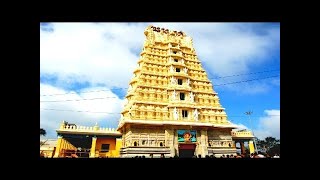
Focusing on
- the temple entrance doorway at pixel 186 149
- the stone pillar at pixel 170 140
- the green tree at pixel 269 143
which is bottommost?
the green tree at pixel 269 143

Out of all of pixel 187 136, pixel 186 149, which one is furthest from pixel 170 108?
pixel 186 149

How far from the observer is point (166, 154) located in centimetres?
1770

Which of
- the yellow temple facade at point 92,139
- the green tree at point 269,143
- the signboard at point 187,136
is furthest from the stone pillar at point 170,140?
the green tree at point 269,143

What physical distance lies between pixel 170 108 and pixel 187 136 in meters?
2.37

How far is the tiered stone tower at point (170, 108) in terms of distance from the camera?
1770 centimetres

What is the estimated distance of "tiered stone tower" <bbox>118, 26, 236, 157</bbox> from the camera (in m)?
17.7

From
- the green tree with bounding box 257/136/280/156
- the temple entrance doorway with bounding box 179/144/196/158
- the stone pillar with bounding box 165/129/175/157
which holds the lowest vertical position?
the green tree with bounding box 257/136/280/156

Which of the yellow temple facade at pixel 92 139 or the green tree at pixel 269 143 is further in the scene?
the green tree at pixel 269 143

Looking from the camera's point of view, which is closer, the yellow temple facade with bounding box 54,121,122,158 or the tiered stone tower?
the tiered stone tower

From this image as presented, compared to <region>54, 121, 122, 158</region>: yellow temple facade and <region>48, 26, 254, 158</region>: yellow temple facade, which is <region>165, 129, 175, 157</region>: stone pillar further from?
<region>54, 121, 122, 158</region>: yellow temple facade

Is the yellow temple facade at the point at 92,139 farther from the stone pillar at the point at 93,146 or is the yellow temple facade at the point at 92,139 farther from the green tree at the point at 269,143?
the green tree at the point at 269,143

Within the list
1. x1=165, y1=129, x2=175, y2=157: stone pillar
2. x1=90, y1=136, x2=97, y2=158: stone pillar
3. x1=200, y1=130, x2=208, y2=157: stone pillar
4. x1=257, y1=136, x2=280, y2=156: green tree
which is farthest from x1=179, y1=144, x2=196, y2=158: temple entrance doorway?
x1=257, y1=136, x2=280, y2=156: green tree
